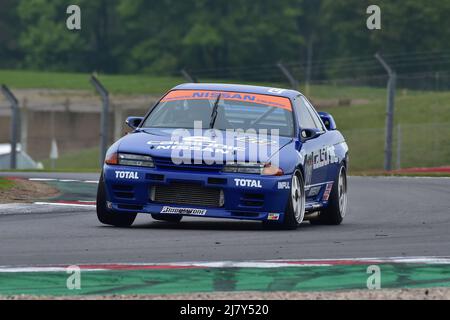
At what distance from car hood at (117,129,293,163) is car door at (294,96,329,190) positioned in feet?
1.42

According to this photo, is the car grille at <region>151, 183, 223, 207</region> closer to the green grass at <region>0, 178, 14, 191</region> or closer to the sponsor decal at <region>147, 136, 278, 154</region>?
the sponsor decal at <region>147, 136, 278, 154</region>

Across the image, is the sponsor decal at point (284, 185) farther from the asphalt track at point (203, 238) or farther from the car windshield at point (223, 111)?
the car windshield at point (223, 111)

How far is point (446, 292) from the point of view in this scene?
856 cm

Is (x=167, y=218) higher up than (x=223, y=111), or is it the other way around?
(x=223, y=111)

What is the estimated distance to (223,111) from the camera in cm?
1359

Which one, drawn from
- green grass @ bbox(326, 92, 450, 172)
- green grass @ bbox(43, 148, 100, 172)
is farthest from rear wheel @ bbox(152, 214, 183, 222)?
green grass @ bbox(43, 148, 100, 172)

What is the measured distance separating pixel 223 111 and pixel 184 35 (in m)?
76.5

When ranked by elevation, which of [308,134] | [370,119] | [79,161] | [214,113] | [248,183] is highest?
[214,113]

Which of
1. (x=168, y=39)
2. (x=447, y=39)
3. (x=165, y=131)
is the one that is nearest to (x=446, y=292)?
(x=165, y=131)

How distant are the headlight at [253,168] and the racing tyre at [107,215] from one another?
3.75 ft

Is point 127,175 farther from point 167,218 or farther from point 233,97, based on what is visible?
point 233,97

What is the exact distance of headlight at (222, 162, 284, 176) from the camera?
12.4 m

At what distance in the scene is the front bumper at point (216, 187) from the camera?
12.4 m

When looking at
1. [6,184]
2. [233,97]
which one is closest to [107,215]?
[233,97]
